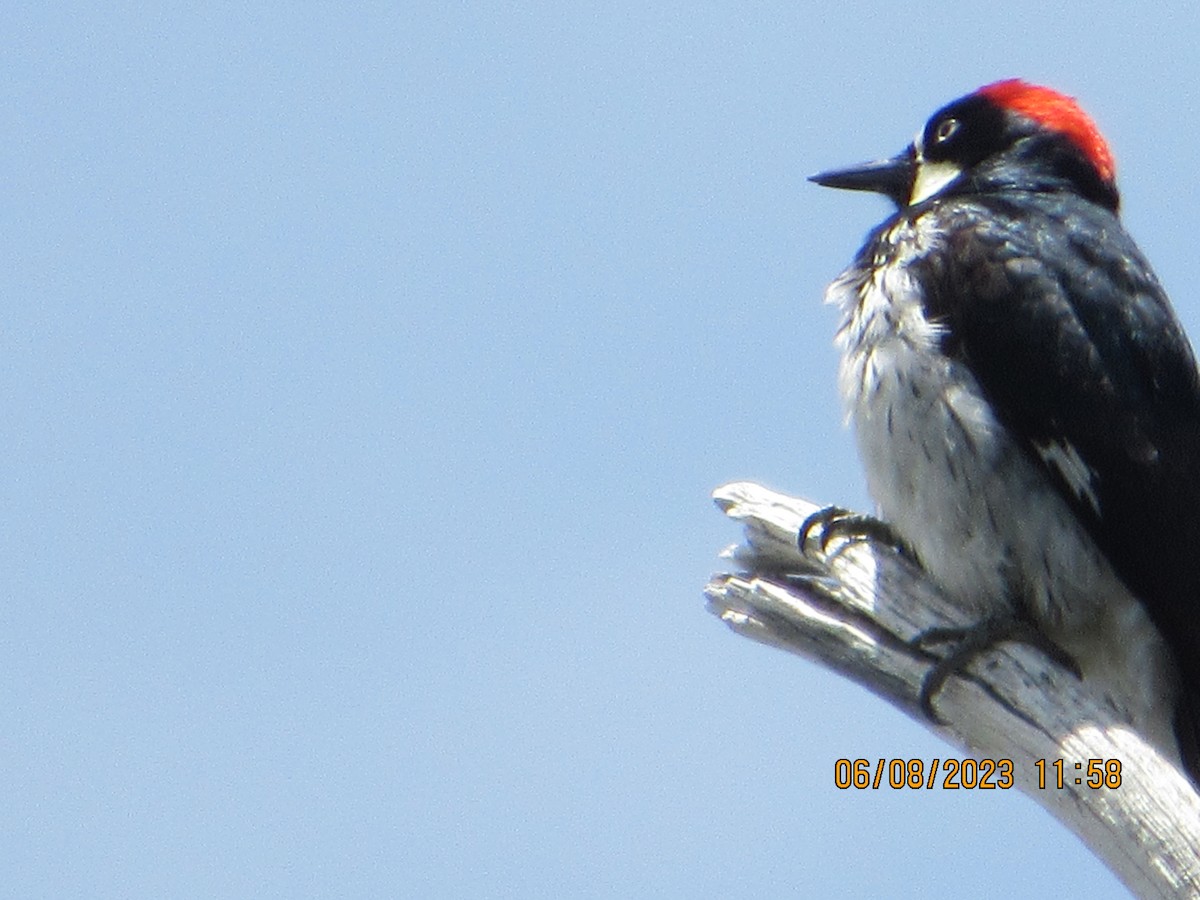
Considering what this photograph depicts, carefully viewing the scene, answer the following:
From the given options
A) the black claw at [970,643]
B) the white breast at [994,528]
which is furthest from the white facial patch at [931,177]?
the black claw at [970,643]

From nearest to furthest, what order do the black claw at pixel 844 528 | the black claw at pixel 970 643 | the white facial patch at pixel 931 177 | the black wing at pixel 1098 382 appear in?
the black claw at pixel 970 643 < the black wing at pixel 1098 382 < the black claw at pixel 844 528 < the white facial patch at pixel 931 177

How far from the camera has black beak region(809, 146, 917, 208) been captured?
6191mm

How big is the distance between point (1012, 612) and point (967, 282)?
93cm

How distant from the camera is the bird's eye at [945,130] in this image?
6121 mm

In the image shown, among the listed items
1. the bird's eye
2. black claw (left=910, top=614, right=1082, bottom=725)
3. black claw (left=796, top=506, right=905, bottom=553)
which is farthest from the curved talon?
the bird's eye

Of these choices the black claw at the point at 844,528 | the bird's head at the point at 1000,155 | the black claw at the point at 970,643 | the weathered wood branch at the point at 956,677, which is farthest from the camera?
the bird's head at the point at 1000,155

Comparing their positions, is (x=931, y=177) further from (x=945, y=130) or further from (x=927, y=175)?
(x=945, y=130)

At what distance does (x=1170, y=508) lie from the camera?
4699mm

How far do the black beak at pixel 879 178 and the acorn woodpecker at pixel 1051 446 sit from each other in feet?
3.69

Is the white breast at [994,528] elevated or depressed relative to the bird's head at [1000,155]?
depressed

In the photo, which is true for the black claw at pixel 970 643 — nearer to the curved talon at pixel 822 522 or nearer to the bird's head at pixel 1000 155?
the curved talon at pixel 822 522

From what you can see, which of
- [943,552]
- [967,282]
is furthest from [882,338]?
[943,552]

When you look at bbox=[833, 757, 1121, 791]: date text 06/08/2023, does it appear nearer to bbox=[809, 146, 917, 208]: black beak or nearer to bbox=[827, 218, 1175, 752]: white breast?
bbox=[827, 218, 1175, 752]: white breast

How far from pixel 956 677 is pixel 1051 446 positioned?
2.24ft
